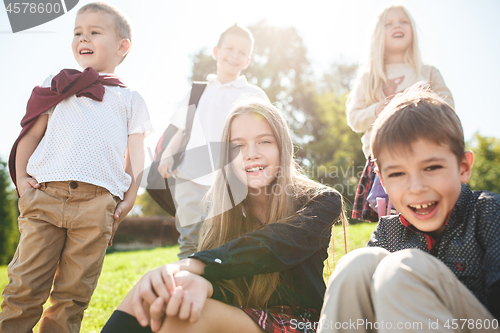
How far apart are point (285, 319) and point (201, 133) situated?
2133 millimetres

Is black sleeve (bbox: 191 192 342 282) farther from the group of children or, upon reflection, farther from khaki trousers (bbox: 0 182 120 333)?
khaki trousers (bbox: 0 182 120 333)

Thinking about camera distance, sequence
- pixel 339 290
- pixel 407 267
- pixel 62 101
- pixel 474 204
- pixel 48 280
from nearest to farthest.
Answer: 1. pixel 407 267
2. pixel 339 290
3. pixel 474 204
4. pixel 48 280
5. pixel 62 101

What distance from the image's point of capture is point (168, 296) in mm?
1203

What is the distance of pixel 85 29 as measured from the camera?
8.19 feet

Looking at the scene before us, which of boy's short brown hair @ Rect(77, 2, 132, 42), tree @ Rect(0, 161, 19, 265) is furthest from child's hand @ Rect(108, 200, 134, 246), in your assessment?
tree @ Rect(0, 161, 19, 265)

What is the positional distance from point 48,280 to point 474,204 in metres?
2.18

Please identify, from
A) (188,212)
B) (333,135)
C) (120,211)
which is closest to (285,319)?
(120,211)

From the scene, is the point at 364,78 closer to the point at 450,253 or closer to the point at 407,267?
the point at 450,253

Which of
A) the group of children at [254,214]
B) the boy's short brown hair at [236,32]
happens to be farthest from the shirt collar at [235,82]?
the boy's short brown hair at [236,32]

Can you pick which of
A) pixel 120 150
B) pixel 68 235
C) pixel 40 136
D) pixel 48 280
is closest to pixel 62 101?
pixel 40 136

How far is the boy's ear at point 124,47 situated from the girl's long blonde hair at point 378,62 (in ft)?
6.25

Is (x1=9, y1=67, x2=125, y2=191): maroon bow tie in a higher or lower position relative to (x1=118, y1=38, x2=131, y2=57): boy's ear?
lower

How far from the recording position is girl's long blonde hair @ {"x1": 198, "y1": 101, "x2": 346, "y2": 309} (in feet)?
5.43

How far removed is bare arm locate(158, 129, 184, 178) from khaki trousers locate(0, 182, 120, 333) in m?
1.07
